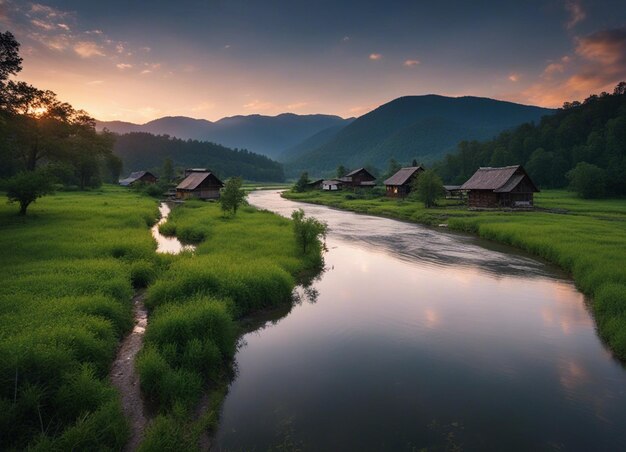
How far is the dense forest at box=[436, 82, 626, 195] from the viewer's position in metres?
70.4

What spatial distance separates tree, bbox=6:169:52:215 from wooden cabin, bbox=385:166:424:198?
51692 mm

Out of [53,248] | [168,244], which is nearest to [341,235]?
→ [168,244]

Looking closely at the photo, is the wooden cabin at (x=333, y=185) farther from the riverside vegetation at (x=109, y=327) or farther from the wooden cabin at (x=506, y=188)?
the riverside vegetation at (x=109, y=327)

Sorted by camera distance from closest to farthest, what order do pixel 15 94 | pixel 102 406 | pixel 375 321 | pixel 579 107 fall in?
pixel 102 406, pixel 375 321, pixel 15 94, pixel 579 107

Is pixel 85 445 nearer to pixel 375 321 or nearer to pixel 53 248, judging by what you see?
pixel 375 321

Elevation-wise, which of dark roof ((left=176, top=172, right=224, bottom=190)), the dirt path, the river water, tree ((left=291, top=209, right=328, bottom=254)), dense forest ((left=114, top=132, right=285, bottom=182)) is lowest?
the river water

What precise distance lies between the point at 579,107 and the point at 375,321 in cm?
11303

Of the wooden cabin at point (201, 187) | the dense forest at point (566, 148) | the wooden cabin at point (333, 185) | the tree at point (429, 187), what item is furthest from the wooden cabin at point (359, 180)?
the tree at point (429, 187)

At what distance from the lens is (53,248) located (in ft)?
62.2

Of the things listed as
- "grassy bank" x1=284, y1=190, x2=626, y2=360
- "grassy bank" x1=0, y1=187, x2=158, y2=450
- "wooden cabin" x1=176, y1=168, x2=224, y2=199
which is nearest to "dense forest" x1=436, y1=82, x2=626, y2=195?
"grassy bank" x1=284, y1=190, x2=626, y2=360

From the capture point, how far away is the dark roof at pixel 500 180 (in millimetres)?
44938

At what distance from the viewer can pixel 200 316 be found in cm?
1080

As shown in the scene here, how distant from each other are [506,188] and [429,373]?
41187 mm

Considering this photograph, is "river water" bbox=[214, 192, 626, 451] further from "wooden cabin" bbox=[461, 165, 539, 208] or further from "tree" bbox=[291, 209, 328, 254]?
"wooden cabin" bbox=[461, 165, 539, 208]
